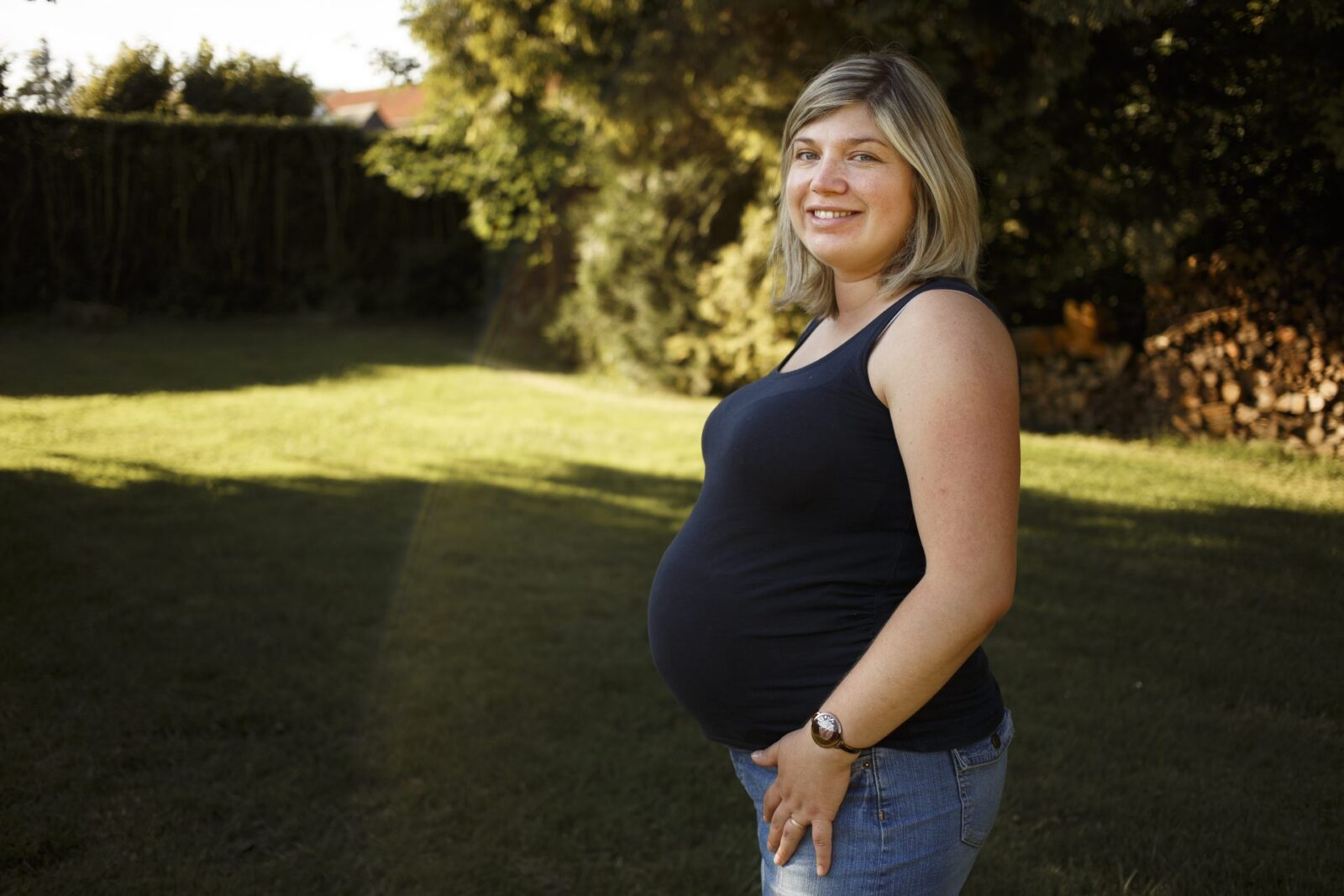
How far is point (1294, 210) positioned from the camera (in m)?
8.03

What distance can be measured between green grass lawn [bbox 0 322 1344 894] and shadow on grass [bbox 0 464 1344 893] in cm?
1

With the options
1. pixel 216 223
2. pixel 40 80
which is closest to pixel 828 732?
pixel 40 80

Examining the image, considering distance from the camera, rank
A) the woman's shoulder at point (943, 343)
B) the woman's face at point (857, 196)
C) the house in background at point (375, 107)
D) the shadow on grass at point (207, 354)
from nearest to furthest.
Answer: the woman's shoulder at point (943, 343) → the woman's face at point (857, 196) → the shadow on grass at point (207, 354) → the house in background at point (375, 107)

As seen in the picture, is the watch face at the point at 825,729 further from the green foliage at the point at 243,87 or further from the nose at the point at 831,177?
the green foliage at the point at 243,87

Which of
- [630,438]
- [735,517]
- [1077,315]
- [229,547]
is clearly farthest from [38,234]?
[735,517]

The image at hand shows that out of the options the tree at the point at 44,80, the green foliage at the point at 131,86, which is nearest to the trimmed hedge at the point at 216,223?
the green foliage at the point at 131,86

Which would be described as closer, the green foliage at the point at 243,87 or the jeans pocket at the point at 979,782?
the jeans pocket at the point at 979,782

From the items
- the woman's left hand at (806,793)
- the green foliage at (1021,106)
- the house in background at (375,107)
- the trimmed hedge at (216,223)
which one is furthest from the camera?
the house in background at (375,107)

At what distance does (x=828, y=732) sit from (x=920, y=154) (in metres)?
0.73

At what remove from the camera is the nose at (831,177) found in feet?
4.59

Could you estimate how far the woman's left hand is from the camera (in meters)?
1.28

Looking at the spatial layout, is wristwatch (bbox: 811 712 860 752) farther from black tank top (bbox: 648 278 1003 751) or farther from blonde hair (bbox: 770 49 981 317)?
blonde hair (bbox: 770 49 981 317)

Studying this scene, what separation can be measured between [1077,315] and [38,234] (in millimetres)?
10882

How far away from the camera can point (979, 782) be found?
1.35m
